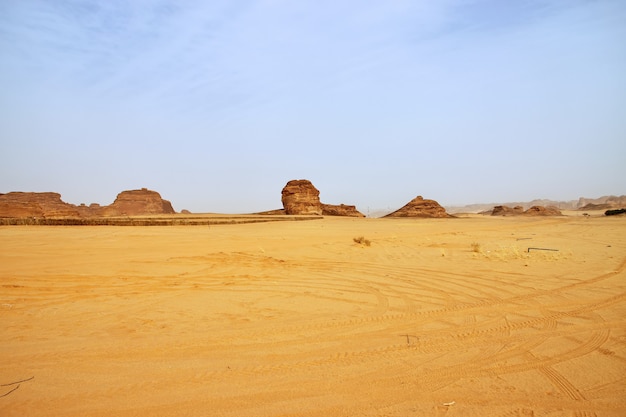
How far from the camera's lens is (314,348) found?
3.47 m

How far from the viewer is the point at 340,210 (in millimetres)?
50750

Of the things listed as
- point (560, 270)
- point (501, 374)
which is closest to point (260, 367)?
point (501, 374)

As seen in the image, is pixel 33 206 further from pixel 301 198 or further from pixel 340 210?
pixel 340 210

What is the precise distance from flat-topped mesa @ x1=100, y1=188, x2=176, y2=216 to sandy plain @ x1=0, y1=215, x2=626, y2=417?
61.8 m

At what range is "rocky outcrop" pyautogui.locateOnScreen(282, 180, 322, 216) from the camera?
45688 mm

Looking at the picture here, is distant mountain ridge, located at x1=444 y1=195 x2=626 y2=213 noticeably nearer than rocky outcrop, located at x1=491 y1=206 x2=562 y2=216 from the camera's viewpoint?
No

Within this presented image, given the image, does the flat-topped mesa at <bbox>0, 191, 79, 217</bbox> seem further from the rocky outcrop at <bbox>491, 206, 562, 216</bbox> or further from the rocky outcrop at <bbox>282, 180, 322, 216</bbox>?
the rocky outcrop at <bbox>491, 206, 562, 216</bbox>

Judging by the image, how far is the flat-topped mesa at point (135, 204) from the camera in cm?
6297

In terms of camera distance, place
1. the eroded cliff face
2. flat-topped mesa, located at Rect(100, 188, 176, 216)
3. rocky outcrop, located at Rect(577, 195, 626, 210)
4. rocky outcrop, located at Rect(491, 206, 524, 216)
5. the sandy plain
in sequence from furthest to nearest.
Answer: rocky outcrop, located at Rect(577, 195, 626, 210)
flat-topped mesa, located at Rect(100, 188, 176, 216)
rocky outcrop, located at Rect(491, 206, 524, 216)
the eroded cliff face
the sandy plain

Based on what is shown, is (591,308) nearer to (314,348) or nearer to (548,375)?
(548,375)

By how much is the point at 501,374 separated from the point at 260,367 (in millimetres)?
1920

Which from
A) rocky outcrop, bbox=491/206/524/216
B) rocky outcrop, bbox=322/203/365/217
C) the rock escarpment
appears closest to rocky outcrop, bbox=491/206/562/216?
rocky outcrop, bbox=491/206/524/216

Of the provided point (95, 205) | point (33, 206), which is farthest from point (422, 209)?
point (95, 205)

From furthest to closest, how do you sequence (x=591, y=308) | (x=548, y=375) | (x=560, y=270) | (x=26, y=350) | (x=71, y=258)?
(x=71, y=258), (x=560, y=270), (x=591, y=308), (x=26, y=350), (x=548, y=375)
